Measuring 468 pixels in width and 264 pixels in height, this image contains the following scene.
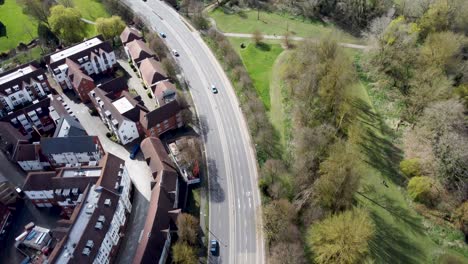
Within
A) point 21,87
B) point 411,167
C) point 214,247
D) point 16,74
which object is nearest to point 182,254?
point 214,247

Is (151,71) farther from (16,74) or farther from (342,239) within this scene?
(342,239)

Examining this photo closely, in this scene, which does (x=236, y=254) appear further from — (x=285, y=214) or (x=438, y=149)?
(x=438, y=149)

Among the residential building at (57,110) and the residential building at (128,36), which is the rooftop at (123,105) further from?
the residential building at (128,36)

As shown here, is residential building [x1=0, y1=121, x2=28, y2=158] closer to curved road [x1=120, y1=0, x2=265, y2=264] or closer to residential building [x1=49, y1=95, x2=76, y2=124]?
residential building [x1=49, y1=95, x2=76, y2=124]

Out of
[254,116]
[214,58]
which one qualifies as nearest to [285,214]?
[254,116]

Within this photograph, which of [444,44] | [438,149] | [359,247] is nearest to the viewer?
[359,247]

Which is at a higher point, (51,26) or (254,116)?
(51,26)
